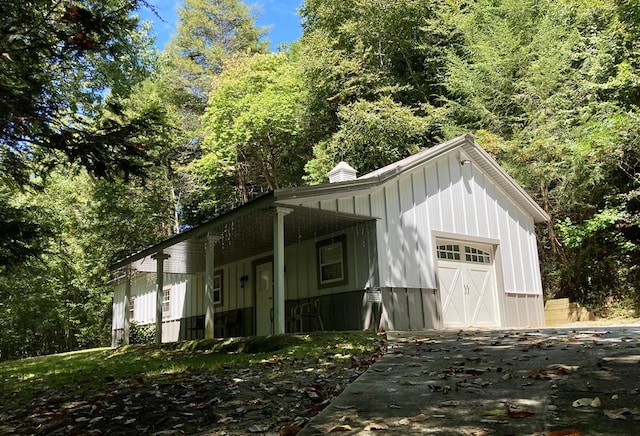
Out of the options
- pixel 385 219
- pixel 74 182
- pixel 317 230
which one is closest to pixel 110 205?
pixel 74 182

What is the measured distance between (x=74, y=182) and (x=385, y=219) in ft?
58.9

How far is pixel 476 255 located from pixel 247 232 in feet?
17.3

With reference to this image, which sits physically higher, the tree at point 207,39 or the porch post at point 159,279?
the tree at point 207,39

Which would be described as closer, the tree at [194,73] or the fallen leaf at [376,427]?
the fallen leaf at [376,427]

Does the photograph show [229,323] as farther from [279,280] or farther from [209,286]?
[279,280]

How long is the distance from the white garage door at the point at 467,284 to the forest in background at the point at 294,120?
397 cm

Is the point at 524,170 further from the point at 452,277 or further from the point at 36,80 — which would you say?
the point at 36,80

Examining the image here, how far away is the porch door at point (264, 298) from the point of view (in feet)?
42.7

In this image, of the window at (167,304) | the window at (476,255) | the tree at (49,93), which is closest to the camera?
the tree at (49,93)

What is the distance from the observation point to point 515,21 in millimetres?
17828

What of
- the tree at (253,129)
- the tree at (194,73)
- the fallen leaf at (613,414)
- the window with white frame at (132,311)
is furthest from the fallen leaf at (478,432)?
the tree at (194,73)

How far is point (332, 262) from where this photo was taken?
11.0 meters

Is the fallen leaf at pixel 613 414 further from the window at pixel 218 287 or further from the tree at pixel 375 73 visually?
the tree at pixel 375 73

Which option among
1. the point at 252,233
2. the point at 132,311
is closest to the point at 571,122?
the point at 252,233
